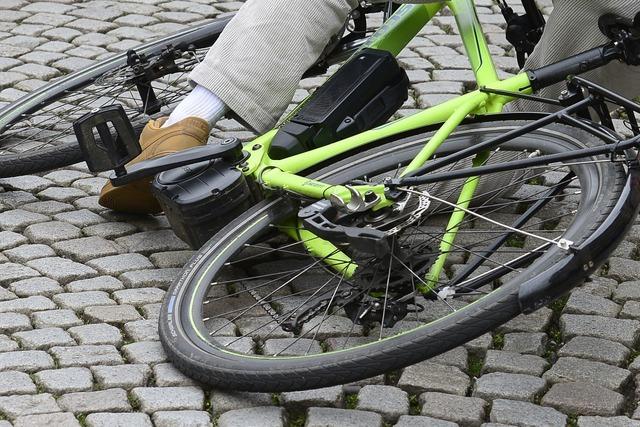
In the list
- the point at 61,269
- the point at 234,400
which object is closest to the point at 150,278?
the point at 61,269

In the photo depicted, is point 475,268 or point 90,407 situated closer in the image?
point 90,407

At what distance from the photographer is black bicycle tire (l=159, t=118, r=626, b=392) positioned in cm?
311

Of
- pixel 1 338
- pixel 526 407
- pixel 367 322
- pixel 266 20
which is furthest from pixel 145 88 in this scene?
pixel 526 407

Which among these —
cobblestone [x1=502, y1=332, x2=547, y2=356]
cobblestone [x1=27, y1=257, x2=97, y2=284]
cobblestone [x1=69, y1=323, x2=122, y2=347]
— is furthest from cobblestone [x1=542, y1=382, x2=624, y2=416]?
cobblestone [x1=27, y1=257, x2=97, y2=284]

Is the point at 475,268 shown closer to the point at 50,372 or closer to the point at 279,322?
the point at 279,322

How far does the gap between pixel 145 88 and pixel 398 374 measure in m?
1.79

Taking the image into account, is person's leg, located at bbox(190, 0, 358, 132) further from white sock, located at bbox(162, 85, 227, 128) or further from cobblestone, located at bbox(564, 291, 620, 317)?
cobblestone, located at bbox(564, 291, 620, 317)

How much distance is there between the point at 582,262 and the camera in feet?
10.2

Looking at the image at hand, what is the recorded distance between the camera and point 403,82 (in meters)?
4.22

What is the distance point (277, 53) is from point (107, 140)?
593mm

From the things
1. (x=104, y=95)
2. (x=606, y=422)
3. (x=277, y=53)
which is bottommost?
(x=606, y=422)

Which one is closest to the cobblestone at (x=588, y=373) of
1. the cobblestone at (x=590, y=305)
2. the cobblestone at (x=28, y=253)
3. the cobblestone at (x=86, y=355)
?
the cobblestone at (x=590, y=305)

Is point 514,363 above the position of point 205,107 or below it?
below

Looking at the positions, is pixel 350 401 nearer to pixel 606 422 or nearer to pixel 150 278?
pixel 606 422
